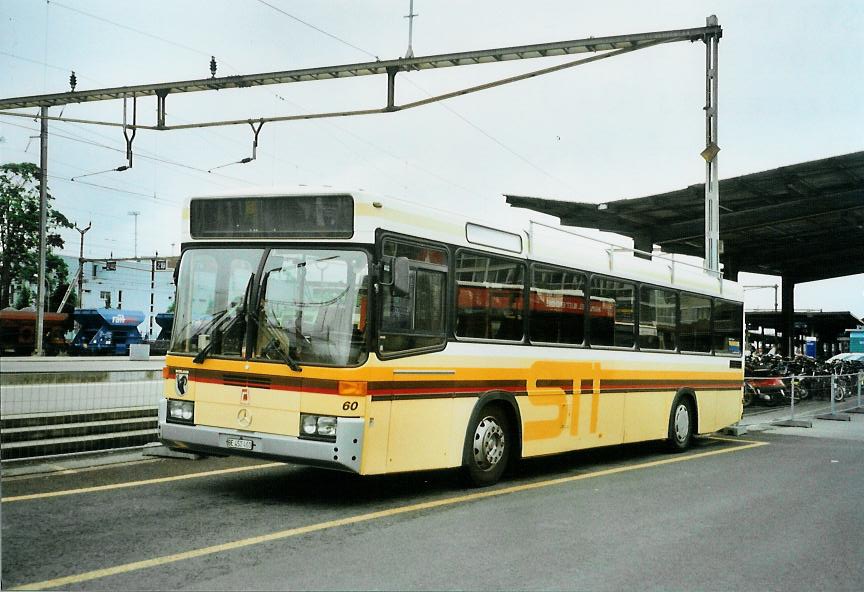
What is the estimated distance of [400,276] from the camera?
7.99 meters

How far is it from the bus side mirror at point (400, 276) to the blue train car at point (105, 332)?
4819cm

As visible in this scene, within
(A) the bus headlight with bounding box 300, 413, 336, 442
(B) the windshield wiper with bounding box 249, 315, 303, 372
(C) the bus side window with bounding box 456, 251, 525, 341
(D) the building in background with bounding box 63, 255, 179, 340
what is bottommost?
(A) the bus headlight with bounding box 300, 413, 336, 442

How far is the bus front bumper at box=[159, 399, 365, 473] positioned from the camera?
7711mm

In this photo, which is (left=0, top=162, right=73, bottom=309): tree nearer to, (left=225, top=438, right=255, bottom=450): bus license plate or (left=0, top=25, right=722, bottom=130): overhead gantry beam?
(left=0, top=25, right=722, bottom=130): overhead gantry beam

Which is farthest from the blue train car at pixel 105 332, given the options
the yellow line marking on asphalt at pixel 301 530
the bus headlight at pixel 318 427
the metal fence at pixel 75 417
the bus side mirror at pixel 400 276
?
the bus side mirror at pixel 400 276

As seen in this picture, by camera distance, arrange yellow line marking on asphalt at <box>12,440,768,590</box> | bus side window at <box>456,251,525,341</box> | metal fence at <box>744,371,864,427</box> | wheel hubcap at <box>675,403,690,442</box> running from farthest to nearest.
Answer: metal fence at <box>744,371,864,427</box> → wheel hubcap at <box>675,403,690,442</box> → bus side window at <box>456,251,525,341</box> → yellow line marking on asphalt at <box>12,440,768,590</box>

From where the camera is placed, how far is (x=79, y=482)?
8.88m

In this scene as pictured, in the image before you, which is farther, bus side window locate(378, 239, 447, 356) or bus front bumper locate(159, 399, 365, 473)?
bus side window locate(378, 239, 447, 356)

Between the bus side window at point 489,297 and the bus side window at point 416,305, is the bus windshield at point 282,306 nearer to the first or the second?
the bus side window at point 416,305

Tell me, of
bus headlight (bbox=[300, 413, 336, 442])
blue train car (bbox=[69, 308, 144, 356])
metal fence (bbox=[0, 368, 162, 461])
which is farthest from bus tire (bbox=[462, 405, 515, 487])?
blue train car (bbox=[69, 308, 144, 356])

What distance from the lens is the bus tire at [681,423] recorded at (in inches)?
542

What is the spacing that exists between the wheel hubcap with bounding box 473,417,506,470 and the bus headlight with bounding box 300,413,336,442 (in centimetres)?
204

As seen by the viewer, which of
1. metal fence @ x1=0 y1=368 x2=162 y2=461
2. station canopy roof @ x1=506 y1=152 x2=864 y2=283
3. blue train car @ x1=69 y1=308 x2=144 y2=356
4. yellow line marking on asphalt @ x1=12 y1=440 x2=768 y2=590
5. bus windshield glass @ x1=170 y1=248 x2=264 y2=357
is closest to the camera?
yellow line marking on asphalt @ x1=12 y1=440 x2=768 y2=590

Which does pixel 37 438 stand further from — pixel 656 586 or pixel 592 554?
pixel 656 586
